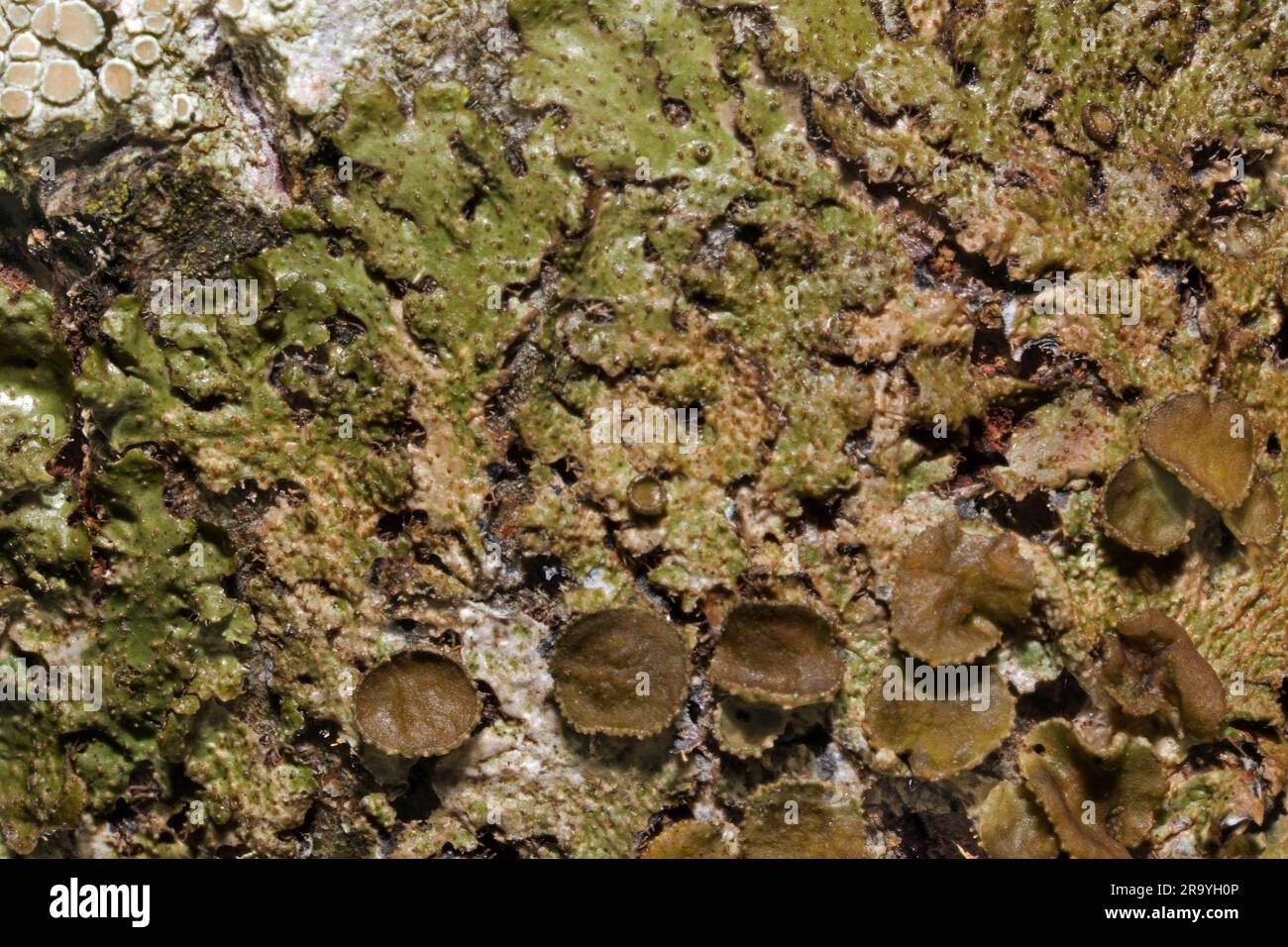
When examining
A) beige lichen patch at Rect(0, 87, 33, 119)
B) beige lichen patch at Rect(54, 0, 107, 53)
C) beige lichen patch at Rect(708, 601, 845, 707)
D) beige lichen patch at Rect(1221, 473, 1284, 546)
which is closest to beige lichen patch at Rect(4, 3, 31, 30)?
beige lichen patch at Rect(54, 0, 107, 53)

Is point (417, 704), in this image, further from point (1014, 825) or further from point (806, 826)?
point (1014, 825)

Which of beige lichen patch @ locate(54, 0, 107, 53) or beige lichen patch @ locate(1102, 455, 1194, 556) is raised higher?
beige lichen patch @ locate(54, 0, 107, 53)

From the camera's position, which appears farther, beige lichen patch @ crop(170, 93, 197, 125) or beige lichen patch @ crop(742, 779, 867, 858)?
beige lichen patch @ crop(170, 93, 197, 125)

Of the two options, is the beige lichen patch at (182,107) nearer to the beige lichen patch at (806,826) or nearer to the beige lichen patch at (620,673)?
the beige lichen patch at (620,673)

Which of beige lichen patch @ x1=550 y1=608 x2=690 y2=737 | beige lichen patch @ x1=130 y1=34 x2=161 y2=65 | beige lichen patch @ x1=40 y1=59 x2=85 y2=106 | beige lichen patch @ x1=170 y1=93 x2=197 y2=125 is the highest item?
beige lichen patch @ x1=130 y1=34 x2=161 y2=65

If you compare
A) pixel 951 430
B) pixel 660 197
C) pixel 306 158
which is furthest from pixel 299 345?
pixel 951 430

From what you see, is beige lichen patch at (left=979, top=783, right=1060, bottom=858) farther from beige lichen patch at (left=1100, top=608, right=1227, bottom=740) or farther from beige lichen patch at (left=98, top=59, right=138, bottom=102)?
beige lichen patch at (left=98, top=59, right=138, bottom=102)

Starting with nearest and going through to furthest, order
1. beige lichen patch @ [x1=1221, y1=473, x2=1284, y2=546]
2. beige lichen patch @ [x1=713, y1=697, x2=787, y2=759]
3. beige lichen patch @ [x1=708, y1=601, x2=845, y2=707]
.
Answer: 1. beige lichen patch @ [x1=708, y1=601, x2=845, y2=707]
2. beige lichen patch @ [x1=713, y1=697, x2=787, y2=759]
3. beige lichen patch @ [x1=1221, y1=473, x2=1284, y2=546]

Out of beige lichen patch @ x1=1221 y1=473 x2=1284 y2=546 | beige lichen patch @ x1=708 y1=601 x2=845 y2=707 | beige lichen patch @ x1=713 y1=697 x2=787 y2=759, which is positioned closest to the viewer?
beige lichen patch @ x1=708 y1=601 x2=845 y2=707

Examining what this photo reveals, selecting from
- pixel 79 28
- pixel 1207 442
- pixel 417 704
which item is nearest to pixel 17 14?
pixel 79 28
